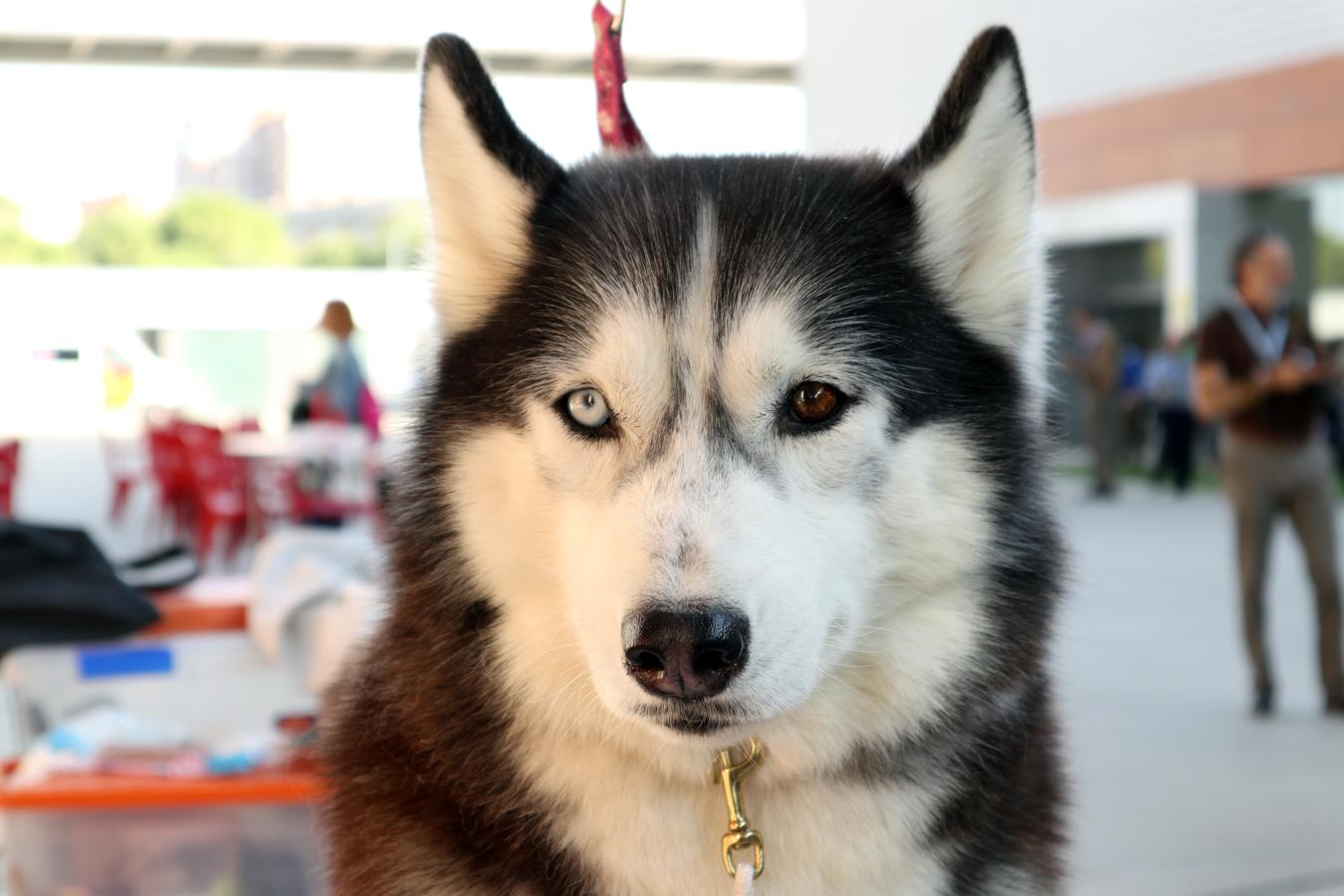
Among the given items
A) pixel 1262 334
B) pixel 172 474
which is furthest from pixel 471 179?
pixel 172 474

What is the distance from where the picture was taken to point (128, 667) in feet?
11.1

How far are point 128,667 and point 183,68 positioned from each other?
13.2m

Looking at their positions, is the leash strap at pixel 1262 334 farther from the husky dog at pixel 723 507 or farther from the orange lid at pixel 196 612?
the husky dog at pixel 723 507

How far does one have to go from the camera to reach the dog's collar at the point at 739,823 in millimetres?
1669

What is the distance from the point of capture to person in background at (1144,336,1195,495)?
1847 centimetres

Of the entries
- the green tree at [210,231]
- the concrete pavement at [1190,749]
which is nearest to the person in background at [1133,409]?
the concrete pavement at [1190,749]

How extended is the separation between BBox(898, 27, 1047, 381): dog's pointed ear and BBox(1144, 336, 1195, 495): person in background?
17.3 meters

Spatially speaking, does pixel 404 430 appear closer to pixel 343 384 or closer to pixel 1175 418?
pixel 343 384

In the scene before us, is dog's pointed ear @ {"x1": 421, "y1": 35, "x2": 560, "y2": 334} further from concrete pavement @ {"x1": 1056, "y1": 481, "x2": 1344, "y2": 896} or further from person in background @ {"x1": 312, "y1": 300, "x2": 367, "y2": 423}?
person in background @ {"x1": 312, "y1": 300, "x2": 367, "y2": 423}

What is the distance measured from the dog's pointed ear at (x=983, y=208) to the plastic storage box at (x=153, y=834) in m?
1.69

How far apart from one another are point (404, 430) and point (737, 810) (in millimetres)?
722

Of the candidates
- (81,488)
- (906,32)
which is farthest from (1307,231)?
(81,488)

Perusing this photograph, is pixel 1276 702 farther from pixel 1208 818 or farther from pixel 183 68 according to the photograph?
pixel 183 68

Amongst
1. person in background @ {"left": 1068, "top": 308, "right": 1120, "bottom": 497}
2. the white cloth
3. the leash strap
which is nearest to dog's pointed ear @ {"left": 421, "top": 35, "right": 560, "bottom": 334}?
the white cloth
